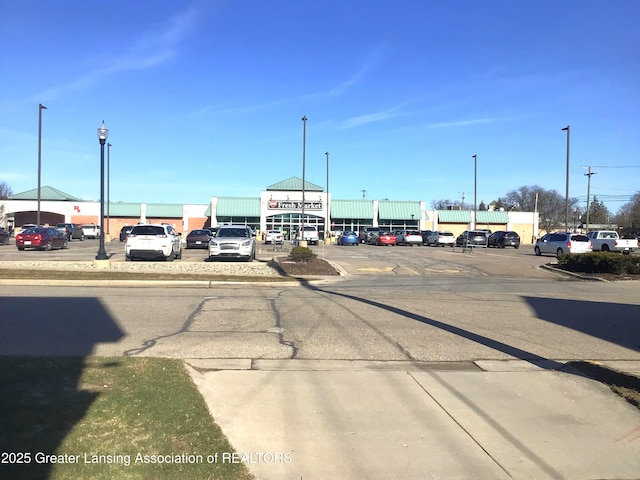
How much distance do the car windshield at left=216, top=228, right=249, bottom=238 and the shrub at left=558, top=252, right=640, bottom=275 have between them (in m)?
14.6

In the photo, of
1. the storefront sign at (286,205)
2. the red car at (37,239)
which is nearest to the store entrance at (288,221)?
the storefront sign at (286,205)

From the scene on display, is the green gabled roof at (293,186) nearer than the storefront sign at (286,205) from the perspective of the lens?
No

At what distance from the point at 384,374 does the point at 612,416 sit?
244cm

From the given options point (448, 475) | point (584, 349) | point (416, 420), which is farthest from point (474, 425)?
point (584, 349)

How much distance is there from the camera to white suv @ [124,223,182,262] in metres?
21.5

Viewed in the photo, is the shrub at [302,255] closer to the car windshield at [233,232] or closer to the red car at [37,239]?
the car windshield at [233,232]

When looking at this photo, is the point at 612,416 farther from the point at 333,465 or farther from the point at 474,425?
the point at 333,465

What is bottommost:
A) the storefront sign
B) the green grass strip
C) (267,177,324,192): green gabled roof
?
the green grass strip

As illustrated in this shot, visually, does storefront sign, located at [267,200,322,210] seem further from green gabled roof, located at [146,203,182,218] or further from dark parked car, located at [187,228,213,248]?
dark parked car, located at [187,228,213,248]

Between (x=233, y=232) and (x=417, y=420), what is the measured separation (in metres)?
19.2

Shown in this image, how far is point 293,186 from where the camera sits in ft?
220

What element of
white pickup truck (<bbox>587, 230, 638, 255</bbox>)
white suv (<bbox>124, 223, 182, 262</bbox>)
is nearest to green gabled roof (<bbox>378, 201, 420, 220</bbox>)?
white pickup truck (<bbox>587, 230, 638, 255</bbox>)

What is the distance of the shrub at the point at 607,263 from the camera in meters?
19.9

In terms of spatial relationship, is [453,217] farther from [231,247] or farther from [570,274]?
[231,247]
